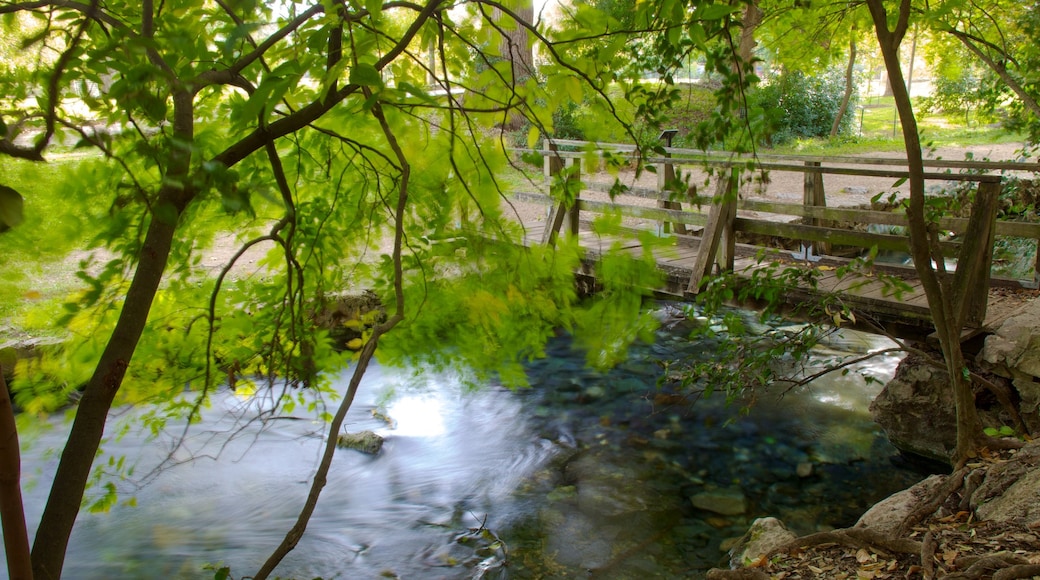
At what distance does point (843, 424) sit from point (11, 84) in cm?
658

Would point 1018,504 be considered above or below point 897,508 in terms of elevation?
above

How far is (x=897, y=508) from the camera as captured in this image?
3.89 metres

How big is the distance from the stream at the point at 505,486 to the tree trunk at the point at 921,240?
1398 millimetres

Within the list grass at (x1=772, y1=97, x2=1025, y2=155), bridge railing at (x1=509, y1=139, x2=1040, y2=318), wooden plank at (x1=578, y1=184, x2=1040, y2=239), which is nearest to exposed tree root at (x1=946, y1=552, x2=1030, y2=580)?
bridge railing at (x1=509, y1=139, x2=1040, y2=318)

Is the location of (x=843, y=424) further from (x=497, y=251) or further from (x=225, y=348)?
(x=225, y=348)

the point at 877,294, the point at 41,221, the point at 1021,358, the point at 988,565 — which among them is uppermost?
the point at 41,221

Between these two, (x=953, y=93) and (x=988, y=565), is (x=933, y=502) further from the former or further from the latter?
(x=953, y=93)

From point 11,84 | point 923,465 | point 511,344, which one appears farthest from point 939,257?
point 11,84

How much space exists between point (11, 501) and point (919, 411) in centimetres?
614

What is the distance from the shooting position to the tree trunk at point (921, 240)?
316 centimetres

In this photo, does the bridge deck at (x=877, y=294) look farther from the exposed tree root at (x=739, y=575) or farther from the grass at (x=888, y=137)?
the grass at (x=888, y=137)

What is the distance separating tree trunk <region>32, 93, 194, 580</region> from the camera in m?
1.61

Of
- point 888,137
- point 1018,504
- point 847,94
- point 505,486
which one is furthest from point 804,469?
point 888,137

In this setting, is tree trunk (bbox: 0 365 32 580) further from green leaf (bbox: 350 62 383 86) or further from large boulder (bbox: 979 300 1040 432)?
large boulder (bbox: 979 300 1040 432)
